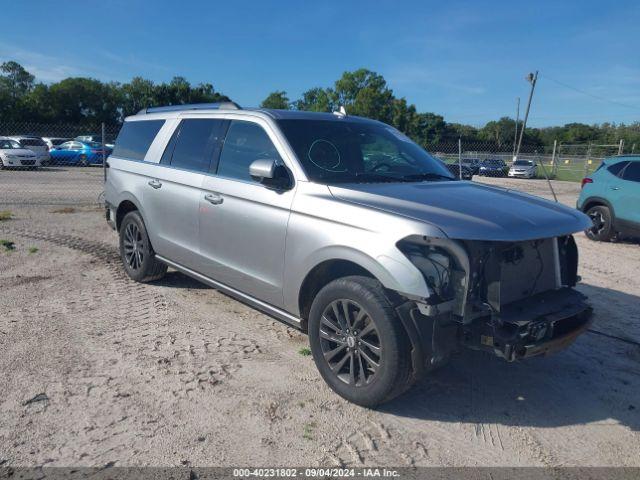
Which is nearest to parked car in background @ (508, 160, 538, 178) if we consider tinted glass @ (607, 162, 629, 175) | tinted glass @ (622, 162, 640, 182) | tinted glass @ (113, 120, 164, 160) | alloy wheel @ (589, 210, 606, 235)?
tinted glass @ (607, 162, 629, 175)

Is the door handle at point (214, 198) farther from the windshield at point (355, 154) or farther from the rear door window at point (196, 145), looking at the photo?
the windshield at point (355, 154)

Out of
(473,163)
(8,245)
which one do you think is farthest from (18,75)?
(8,245)

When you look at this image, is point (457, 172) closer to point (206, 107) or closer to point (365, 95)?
point (206, 107)

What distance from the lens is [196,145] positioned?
499cm

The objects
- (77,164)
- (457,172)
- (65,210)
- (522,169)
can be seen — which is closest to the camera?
(65,210)

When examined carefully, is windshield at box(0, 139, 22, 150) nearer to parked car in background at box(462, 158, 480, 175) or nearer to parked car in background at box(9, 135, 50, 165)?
parked car in background at box(9, 135, 50, 165)

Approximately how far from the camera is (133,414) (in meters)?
3.28

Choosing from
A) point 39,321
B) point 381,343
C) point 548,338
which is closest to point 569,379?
point 548,338

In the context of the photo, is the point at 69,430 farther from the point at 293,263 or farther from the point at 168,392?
the point at 293,263

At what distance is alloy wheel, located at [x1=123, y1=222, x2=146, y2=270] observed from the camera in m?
5.81

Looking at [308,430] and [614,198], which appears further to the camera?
[614,198]

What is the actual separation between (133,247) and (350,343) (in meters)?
3.49

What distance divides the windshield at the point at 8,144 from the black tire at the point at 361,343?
24.7m

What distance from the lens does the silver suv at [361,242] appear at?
3.08 meters
